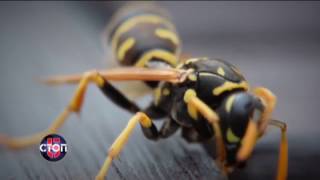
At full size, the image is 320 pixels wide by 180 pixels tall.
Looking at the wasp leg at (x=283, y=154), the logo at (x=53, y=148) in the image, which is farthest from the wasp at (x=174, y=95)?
the logo at (x=53, y=148)

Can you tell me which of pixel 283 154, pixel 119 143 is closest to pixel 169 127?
pixel 119 143

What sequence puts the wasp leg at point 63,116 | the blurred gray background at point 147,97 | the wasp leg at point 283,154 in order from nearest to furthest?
the wasp leg at point 283,154, the blurred gray background at point 147,97, the wasp leg at point 63,116

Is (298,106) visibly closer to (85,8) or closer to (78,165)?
(78,165)

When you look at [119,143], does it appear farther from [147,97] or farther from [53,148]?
[147,97]

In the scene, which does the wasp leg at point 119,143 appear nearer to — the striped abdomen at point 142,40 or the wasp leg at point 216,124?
the wasp leg at point 216,124

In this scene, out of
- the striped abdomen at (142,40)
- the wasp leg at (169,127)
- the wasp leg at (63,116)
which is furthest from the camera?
the striped abdomen at (142,40)

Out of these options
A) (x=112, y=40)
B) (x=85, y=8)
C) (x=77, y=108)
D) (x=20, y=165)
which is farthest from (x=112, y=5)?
(x=20, y=165)

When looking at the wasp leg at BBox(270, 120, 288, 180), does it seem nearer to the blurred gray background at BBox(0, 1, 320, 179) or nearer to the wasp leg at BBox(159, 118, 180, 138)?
the blurred gray background at BBox(0, 1, 320, 179)
